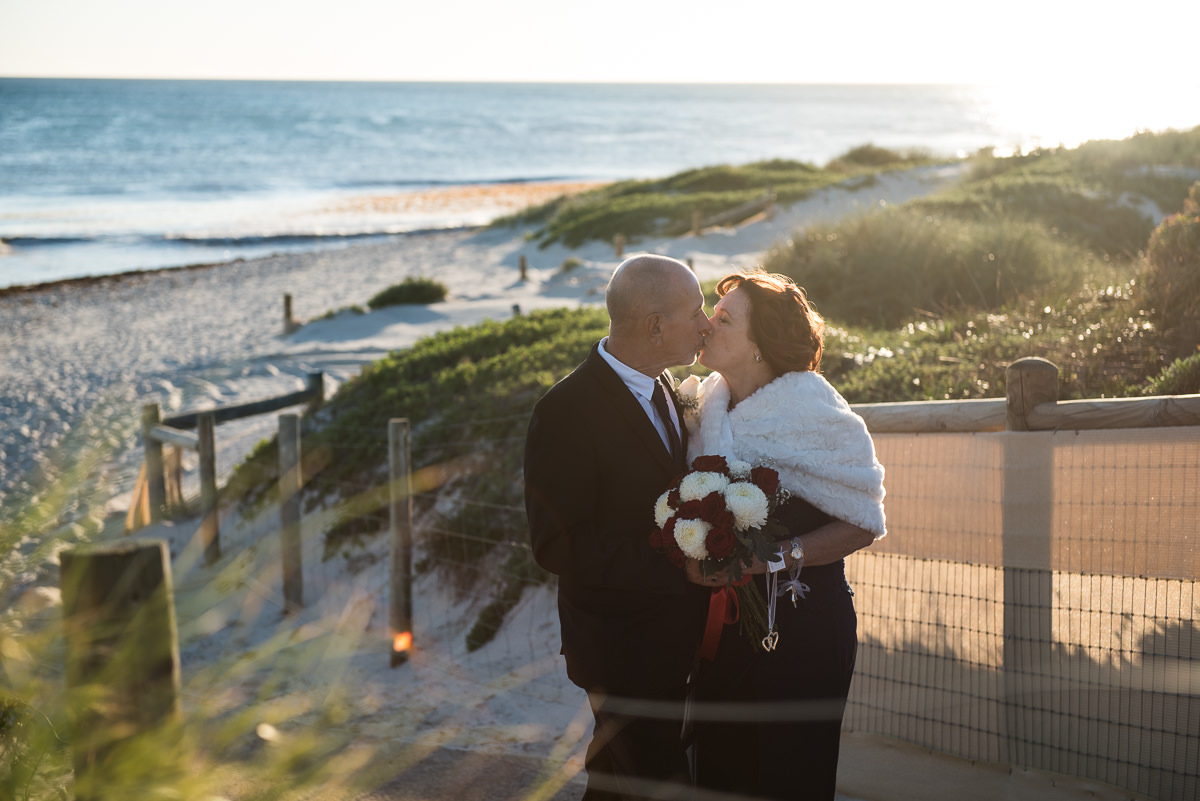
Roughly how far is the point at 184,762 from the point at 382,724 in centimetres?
329

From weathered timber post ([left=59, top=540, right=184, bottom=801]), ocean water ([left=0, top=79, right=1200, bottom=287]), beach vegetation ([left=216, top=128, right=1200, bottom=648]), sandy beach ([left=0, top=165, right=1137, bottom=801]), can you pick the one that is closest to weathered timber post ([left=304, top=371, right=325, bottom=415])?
beach vegetation ([left=216, top=128, right=1200, bottom=648])

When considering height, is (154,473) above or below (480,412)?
below

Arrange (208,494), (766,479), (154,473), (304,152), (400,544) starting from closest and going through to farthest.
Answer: (766,479) → (400,544) → (208,494) → (154,473) → (304,152)

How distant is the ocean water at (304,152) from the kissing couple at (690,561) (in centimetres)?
3350

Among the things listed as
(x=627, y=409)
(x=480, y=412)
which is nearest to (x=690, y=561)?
(x=627, y=409)

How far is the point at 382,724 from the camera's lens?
5699 millimetres

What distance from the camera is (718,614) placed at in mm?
3158

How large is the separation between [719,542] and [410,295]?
2087 centimetres

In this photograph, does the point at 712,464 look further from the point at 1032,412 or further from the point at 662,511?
the point at 1032,412

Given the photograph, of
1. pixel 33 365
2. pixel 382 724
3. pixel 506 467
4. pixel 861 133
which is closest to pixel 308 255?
pixel 33 365

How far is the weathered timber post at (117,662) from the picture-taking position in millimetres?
2381

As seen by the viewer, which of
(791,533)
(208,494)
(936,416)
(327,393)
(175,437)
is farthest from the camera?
(327,393)

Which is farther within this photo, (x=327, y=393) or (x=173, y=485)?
(x=327, y=393)

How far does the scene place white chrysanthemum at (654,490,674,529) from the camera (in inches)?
114
